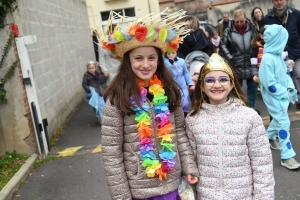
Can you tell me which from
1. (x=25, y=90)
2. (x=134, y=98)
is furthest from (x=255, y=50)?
(x=134, y=98)

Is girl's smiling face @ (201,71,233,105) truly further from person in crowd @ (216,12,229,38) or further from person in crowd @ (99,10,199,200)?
person in crowd @ (216,12,229,38)

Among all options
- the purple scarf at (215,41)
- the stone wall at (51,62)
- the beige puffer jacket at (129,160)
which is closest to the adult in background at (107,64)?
the stone wall at (51,62)

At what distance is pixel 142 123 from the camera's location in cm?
212

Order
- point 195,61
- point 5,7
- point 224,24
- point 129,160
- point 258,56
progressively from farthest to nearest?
point 224,24
point 258,56
point 195,61
point 5,7
point 129,160

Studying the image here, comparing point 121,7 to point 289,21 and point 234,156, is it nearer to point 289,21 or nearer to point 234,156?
point 289,21

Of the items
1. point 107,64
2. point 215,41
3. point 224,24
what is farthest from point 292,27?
point 215,41

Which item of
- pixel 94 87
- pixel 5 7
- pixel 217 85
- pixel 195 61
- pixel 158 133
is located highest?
pixel 5 7

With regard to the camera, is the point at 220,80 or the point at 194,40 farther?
the point at 194,40

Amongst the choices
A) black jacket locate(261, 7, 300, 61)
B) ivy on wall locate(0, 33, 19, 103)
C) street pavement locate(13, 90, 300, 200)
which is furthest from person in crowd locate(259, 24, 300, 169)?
ivy on wall locate(0, 33, 19, 103)

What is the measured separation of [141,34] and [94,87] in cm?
490

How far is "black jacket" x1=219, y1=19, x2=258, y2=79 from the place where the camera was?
567 centimetres

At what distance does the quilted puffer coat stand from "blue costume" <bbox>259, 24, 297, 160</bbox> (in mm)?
1825

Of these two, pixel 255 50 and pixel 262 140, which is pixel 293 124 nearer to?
pixel 255 50

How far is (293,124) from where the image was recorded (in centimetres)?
552
